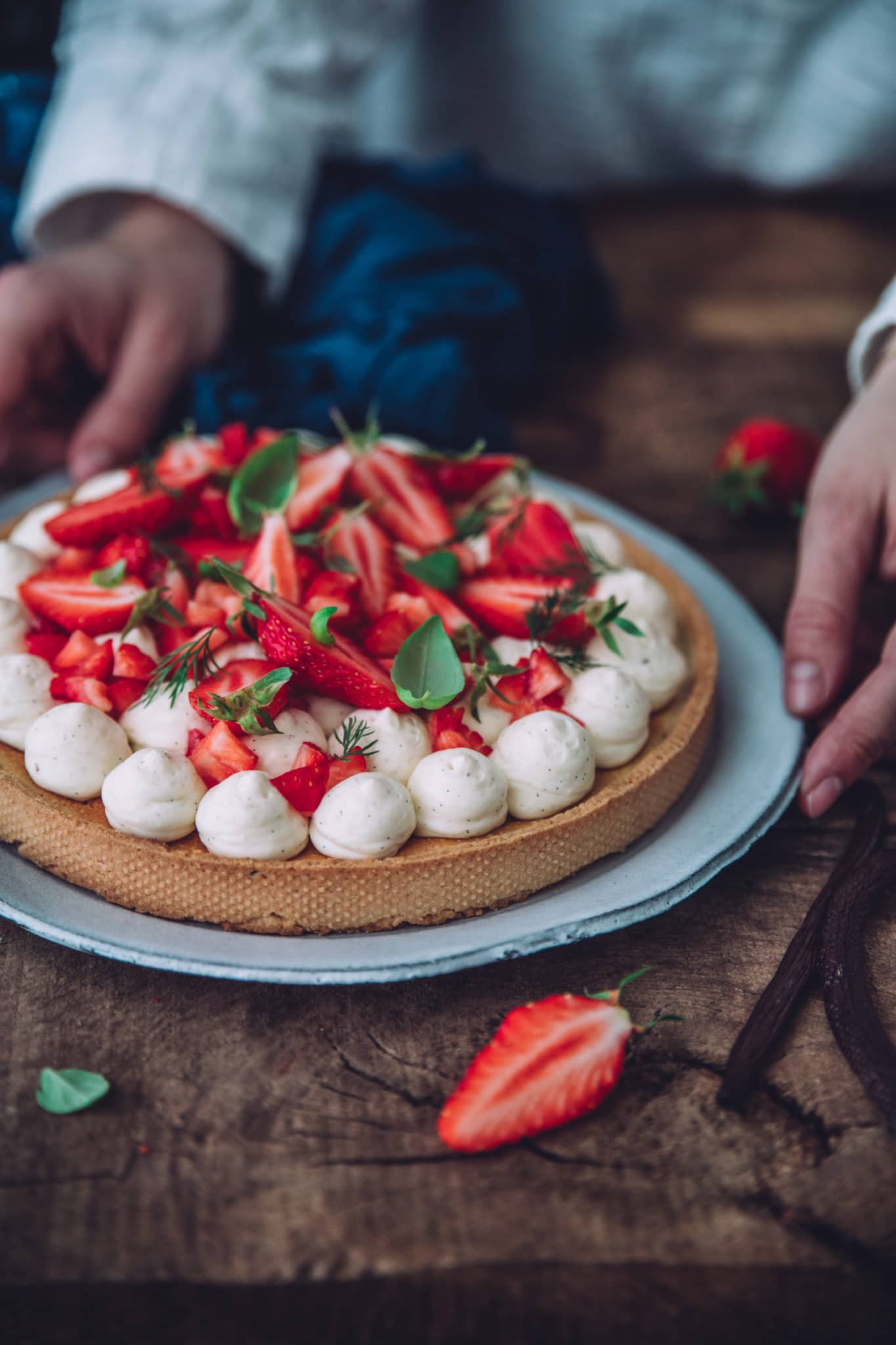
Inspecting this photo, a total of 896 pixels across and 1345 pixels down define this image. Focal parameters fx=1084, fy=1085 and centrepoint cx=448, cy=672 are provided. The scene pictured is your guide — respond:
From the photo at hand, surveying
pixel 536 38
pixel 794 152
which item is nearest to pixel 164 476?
pixel 536 38

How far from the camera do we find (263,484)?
1834 millimetres

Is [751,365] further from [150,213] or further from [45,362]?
[45,362]

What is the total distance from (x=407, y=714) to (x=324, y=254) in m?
1.79

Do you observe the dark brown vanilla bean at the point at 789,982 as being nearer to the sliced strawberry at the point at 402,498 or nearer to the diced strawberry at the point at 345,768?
the diced strawberry at the point at 345,768

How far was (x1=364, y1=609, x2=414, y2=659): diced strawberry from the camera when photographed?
1.60 meters

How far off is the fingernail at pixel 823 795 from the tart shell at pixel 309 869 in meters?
0.28

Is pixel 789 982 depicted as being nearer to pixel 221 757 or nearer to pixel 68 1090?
pixel 221 757

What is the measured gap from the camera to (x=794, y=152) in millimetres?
3564

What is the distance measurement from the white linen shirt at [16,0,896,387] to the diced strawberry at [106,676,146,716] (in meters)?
1.53

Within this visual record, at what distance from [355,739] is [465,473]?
0.76m

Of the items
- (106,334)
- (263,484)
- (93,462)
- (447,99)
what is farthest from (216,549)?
(447,99)

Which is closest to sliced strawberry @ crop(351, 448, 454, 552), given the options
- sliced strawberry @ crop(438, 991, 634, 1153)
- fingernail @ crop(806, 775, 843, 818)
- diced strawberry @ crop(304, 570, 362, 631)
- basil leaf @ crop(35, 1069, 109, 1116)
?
diced strawberry @ crop(304, 570, 362, 631)

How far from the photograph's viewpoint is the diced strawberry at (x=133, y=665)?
1530 millimetres

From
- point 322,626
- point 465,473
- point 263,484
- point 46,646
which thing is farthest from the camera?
point 465,473
